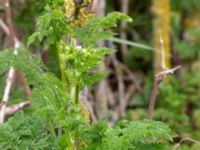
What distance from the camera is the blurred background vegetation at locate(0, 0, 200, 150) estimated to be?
9.82ft

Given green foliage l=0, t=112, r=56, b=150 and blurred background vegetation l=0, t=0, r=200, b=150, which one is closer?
green foliage l=0, t=112, r=56, b=150

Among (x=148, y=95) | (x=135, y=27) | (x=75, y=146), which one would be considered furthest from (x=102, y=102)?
(x=75, y=146)

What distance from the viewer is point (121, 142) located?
141 cm

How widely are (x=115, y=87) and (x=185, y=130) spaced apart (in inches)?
34.7

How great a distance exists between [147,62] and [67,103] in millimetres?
2340

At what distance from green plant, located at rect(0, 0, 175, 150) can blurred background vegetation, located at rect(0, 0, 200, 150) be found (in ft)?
3.37

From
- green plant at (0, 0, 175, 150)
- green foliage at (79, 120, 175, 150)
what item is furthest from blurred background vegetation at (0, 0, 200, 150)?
green foliage at (79, 120, 175, 150)

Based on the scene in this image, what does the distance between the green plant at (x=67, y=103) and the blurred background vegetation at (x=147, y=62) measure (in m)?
1.03

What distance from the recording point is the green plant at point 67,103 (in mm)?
1466

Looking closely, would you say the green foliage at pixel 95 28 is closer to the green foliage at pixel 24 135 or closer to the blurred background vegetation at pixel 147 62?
the green foliage at pixel 24 135

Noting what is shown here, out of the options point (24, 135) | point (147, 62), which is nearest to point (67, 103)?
point (24, 135)

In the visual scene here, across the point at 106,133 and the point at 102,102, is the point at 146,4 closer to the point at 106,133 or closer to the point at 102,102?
the point at 102,102

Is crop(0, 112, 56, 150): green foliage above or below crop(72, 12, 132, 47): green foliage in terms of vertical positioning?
below

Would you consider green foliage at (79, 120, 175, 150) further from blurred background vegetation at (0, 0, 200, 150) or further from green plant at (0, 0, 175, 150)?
→ blurred background vegetation at (0, 0, 200, 150)
